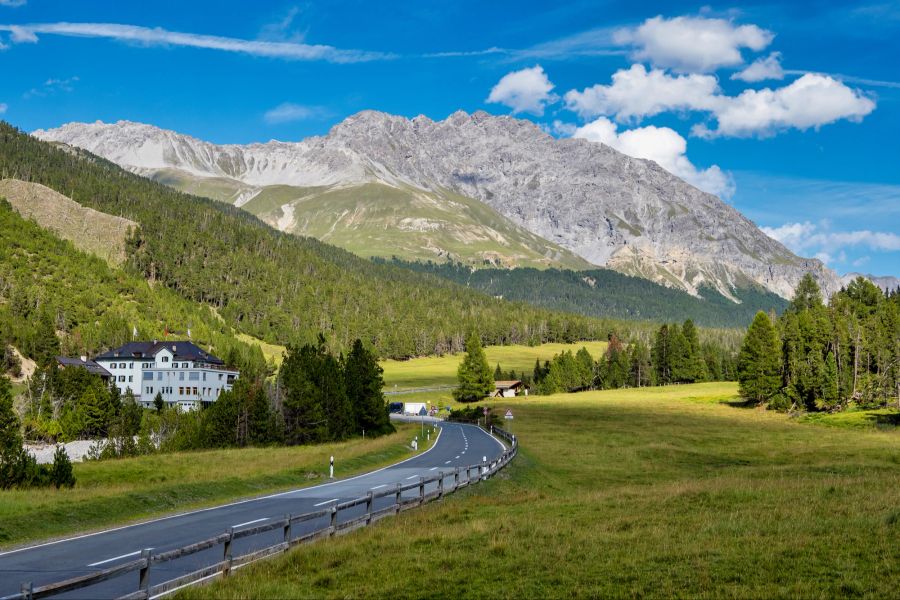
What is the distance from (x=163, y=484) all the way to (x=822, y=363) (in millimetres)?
94367

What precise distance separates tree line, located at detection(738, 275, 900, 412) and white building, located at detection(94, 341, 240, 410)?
8582cm

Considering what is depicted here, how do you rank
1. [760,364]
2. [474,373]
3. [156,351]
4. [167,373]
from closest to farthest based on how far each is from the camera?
[760,364], [167,373], [156,351], [474,373]

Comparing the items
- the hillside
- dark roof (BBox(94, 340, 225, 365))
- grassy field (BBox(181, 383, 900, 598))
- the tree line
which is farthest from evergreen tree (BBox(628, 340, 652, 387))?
grassy field (BBox(181, 383, 900, 598))

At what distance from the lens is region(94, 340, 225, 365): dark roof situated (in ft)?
407

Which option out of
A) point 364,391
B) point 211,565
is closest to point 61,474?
point 211,565

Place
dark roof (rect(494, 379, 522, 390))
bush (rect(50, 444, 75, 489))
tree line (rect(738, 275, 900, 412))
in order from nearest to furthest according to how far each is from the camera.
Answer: bush (rect(50, 444, 75, 489)) < tree line (rect(738, 275, 900, 412)) < dark roof (rect(494, 379, 522, 390))

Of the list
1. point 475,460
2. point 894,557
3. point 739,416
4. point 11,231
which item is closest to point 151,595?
point 894,557

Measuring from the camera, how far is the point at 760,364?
109 meters

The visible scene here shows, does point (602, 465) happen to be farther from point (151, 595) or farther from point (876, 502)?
point (151, 595)

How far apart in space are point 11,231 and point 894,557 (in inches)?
8736

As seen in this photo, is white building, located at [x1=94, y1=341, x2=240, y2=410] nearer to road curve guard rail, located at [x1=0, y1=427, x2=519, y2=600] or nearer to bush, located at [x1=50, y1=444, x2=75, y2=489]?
bush, located at [x1=50, y1=444, x2=75, y2=489]

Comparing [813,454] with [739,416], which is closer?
[813,454]

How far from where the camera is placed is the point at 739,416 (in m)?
96.4

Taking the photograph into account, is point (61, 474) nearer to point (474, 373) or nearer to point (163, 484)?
point (163, 484)
